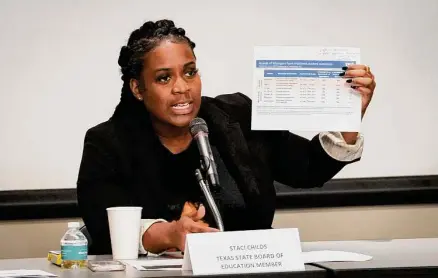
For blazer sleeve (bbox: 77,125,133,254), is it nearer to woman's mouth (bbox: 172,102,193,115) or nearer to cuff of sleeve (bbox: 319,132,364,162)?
woman's mouth (bbox: 172,102,193,115)

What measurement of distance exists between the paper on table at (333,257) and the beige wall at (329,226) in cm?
140

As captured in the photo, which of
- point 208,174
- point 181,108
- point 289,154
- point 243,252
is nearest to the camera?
point 243,252

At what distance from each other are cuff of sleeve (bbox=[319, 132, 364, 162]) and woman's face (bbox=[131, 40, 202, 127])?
0.44 meters

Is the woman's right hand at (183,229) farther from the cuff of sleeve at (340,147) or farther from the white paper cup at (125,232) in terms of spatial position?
the cuff of sleeve at (340,147)

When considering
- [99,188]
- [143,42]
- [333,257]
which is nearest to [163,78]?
[143,42]

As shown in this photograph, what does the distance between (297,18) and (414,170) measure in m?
0.86

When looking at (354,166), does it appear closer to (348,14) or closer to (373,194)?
(373,194)

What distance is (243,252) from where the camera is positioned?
2.02 metres

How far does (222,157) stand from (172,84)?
0.30 m

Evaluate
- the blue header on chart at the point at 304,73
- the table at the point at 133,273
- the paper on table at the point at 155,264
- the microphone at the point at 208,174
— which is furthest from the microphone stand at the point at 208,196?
the blue header on chart at the point at 304,73

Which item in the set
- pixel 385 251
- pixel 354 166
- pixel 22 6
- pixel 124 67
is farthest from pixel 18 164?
pixel 385 251

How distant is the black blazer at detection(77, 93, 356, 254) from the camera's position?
2.72 m

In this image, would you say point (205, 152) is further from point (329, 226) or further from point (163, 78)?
point (329, 226)

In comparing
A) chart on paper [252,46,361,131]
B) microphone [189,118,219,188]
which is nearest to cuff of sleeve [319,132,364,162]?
chart on paper [252,46,361,131]
